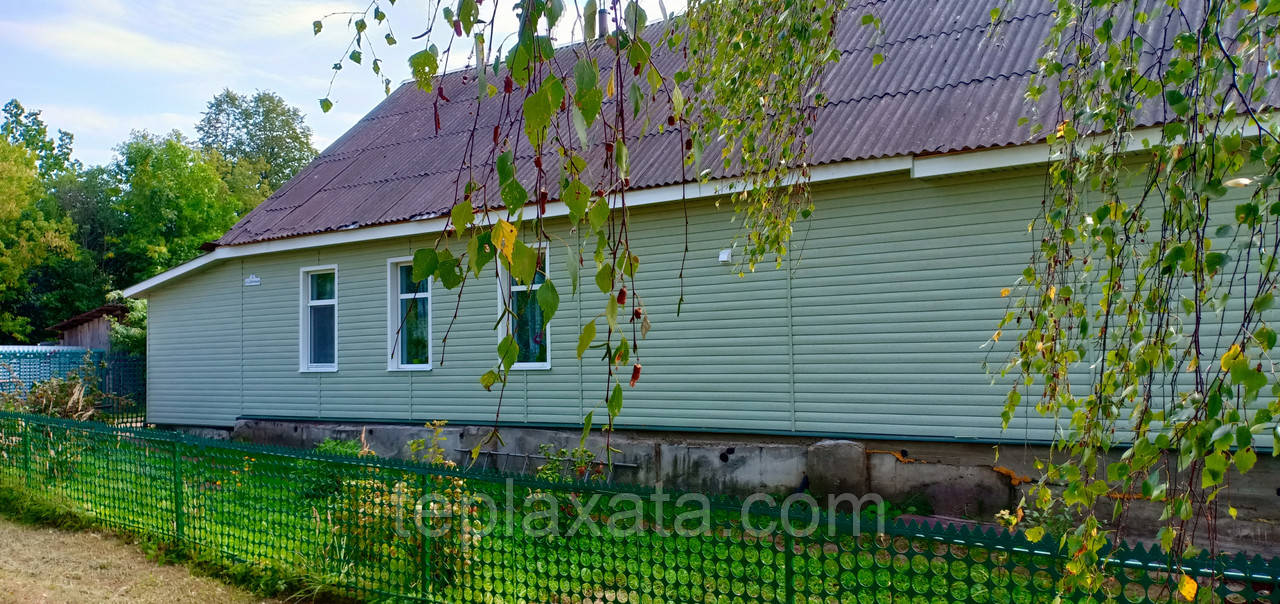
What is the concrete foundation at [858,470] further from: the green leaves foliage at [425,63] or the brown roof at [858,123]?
the green leaves foliage at [425,63]

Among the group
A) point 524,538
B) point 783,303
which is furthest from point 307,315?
point 524,538

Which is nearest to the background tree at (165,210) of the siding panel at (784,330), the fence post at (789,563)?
the siding panel at (784,330)

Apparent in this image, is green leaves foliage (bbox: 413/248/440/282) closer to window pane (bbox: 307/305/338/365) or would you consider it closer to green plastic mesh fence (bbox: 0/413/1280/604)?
green plastic mesh fence (bbox: 0/413/1280/604)

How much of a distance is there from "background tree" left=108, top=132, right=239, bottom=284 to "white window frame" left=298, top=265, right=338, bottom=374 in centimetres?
2728

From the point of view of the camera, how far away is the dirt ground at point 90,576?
5961 millimetres

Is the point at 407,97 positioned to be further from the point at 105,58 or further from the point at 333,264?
the point at 105,58

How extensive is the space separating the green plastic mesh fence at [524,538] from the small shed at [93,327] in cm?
1467

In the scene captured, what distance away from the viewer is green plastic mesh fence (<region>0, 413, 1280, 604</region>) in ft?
11.4

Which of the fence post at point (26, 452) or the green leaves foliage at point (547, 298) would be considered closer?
the green leaves foliage at point (547, 298)

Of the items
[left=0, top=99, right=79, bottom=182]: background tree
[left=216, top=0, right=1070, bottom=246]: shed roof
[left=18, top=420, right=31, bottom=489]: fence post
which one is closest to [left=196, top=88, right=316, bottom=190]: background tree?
[left=0, top=99, right=79, bottom=182]: background tree

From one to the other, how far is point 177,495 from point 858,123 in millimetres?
7400

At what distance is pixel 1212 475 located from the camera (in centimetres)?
161

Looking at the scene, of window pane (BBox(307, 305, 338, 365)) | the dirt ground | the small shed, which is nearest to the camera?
the dirt ground

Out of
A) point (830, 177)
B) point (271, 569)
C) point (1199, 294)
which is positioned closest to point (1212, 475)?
point (1199, 294)
